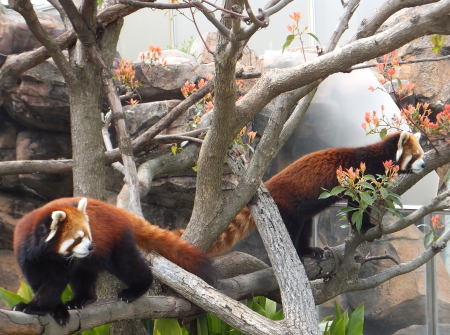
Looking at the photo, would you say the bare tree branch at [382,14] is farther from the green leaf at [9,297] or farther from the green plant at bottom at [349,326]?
the green leaf at [9,297]

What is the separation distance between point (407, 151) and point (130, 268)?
199 cm

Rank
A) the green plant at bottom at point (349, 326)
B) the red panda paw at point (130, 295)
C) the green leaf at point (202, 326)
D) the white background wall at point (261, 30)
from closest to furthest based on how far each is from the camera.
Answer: the red panda paw at point (130, 295) < the green leaf at point (202, 326) < the green plant at bottom at point (349, 326) < the white background wall at point (261, 30)

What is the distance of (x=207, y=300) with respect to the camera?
2201 millimetres

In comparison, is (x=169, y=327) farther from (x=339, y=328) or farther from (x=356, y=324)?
(x=356, y=324)

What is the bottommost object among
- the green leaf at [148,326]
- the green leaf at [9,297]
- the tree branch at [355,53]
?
the green leaf at [148,326]

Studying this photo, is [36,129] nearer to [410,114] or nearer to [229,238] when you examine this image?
[229,238]

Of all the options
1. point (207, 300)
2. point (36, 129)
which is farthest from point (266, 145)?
point (36, 129)

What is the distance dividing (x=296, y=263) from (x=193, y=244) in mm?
588

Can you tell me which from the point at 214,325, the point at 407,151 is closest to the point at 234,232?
the point at 214,325

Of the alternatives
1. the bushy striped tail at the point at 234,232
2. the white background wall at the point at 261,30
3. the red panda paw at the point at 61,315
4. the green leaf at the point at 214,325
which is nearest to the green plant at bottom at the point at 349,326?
the green leaf at the point at 214,325

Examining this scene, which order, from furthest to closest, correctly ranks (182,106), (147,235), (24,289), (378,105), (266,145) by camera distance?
(378,105) → (182,106) → (24,289) → (266,145) → (147,235)

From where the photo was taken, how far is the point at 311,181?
3129 mm

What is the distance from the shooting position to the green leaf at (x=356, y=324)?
300cm

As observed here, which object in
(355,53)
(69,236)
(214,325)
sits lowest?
(214,325)
